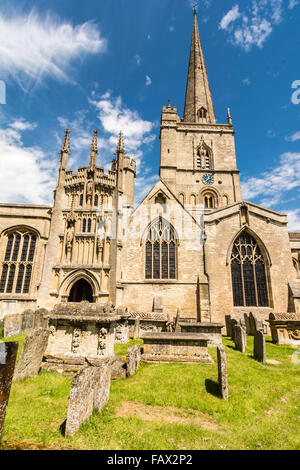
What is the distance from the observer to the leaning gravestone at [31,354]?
19.6ft

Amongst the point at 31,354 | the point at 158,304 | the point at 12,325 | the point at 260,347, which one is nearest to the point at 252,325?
the point at 158,304

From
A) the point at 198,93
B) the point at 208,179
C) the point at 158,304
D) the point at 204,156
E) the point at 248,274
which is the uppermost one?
the point at 198,93

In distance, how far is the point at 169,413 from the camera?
4.63 metres

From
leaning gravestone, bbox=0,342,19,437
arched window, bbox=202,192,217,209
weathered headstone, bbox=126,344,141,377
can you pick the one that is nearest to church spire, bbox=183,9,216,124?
arched window, bbox=202,192,217,209

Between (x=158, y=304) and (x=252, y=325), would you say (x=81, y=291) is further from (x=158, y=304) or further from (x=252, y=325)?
(x=252, y=325)

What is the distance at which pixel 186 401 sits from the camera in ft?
16.8

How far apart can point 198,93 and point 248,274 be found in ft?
96.4

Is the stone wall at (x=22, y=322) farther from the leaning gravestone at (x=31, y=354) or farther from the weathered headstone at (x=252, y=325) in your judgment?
the weathered headstone at (x=252, y=325)

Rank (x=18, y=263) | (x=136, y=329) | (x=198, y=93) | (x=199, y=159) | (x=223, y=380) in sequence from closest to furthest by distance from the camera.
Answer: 1. (x=223, y=380)
2. (x=136, y=329)
3. (x=18, y=263)
4. (x=199, y=159)
5. (x=198, y=93)

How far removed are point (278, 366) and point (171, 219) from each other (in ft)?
41.7

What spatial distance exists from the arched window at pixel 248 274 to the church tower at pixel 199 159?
449 inches

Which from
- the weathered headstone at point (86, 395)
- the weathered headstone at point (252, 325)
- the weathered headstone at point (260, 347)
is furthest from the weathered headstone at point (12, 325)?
the weathered headstone at point (252, 325)
